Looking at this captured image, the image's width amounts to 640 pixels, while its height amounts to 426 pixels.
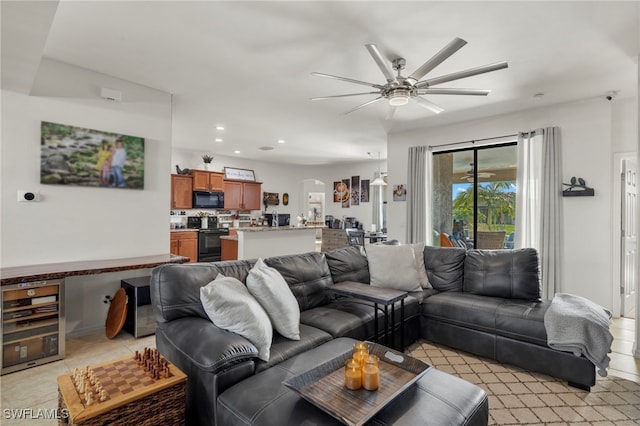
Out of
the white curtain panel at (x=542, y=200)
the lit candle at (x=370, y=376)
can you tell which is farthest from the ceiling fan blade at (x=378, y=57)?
the white curtain panel at (x=542, y=200)

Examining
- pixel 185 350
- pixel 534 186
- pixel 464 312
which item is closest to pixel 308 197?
pixel 534 186

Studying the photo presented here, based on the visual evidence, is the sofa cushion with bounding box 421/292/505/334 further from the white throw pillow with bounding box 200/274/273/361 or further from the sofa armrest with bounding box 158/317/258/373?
the sofa armrest with bounding box 158/317/258/373

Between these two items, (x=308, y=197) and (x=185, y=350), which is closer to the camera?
(x=185, y=350)

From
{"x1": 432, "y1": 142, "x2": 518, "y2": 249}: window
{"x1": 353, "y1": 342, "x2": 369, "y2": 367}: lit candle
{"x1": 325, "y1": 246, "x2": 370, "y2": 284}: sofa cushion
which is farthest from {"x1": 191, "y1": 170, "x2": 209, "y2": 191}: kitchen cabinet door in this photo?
{"x1": 353, "y1": 342, "x2": 369, "y2": 367}: lit candle

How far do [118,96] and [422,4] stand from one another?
3140 millimetres

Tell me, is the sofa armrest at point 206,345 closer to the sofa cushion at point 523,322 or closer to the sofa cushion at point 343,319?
the sofa cushion at point 343,319

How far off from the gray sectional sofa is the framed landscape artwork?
1.82m

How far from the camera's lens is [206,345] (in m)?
1.68

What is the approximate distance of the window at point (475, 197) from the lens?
4953 mm

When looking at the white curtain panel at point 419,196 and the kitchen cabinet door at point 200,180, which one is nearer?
the white curtain panel at point 419,196

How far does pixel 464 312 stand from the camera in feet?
9.66

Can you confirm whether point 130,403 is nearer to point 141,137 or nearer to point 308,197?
point 141,137

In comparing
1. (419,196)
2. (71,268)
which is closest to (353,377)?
(71,268)

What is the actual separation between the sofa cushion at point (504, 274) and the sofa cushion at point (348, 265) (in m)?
1.11
